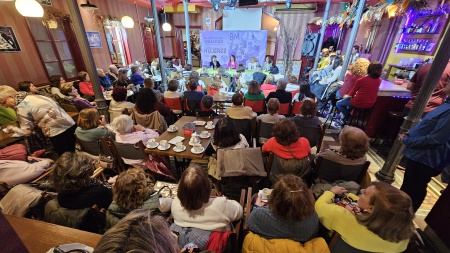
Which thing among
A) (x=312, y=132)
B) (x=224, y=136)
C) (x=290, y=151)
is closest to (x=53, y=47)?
(x=224, y=136)

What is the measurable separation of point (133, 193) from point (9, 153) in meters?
1.64

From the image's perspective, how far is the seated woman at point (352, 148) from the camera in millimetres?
1572

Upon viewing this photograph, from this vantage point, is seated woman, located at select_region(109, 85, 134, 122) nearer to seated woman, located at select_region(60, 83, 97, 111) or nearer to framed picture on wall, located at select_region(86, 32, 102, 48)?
seated woman, located at select_region(60, 83, 97, 111)

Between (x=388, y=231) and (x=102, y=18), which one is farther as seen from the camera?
(x=102, y=18)

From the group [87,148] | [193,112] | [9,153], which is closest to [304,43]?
[193,112]

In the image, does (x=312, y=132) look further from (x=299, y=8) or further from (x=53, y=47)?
(x=299, y=8)

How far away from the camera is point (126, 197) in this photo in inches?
48.5

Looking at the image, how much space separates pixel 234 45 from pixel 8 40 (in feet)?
20.6

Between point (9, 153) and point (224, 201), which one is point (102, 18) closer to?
point (9, 153)

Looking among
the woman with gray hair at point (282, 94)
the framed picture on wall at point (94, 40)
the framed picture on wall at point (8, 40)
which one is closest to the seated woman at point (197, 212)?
the woman with gray hair at point (282, 94)

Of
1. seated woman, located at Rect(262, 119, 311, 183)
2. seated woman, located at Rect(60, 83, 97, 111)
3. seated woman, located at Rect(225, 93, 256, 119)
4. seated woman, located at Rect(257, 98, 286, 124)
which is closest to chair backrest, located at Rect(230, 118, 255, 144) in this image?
seated woman, located at Rect(225, 93, 256, 119)

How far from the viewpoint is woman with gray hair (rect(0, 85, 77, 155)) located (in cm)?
236

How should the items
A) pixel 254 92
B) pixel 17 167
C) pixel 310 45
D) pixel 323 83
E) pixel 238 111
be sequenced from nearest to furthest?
1. pixel 17 167
2. pixel 238 111
3. pixel 254 92
4. pixel 323 83
5. pixel 310 45

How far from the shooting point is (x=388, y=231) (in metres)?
0.92
